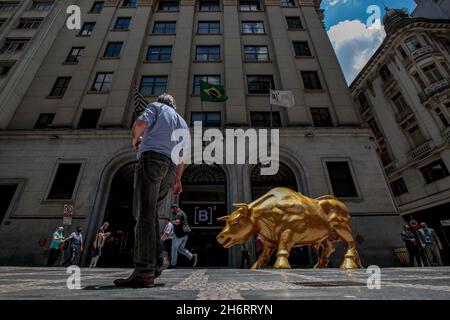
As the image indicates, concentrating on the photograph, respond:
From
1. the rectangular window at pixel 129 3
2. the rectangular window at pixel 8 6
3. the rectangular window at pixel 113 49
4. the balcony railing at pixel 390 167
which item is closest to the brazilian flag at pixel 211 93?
the rectangular window at pixel 113 49

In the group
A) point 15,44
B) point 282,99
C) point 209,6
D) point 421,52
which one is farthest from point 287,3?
point 15,44

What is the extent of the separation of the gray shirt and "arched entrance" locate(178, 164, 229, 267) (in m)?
10.7

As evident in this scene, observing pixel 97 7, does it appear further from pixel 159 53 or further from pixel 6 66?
pixel 6 66

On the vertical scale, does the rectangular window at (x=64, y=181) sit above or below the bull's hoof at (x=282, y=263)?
above

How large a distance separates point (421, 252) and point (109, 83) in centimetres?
2083

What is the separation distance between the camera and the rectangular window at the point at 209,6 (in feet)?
69.9

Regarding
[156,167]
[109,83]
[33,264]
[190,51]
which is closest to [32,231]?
[33,264]

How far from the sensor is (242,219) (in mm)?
6156

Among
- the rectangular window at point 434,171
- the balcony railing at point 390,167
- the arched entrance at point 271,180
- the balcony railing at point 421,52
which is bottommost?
the arched entrance at point 271,180

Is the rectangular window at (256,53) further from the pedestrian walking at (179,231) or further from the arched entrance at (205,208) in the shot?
the pedestrian walking at (179,231)

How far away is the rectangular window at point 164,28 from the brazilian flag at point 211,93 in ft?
28.7

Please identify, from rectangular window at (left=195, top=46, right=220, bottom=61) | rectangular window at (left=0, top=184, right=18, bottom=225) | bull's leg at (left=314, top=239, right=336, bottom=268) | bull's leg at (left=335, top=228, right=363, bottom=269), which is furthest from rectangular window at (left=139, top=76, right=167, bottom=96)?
bull's leg at (left=335, top=228, right=363, bottom=269)

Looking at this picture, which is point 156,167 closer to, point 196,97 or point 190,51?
point 196,97

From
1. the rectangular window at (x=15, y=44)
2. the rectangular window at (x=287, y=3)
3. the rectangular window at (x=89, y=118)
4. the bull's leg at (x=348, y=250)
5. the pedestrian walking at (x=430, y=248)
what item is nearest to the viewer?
the bull's leg at (x=348, y=250)
